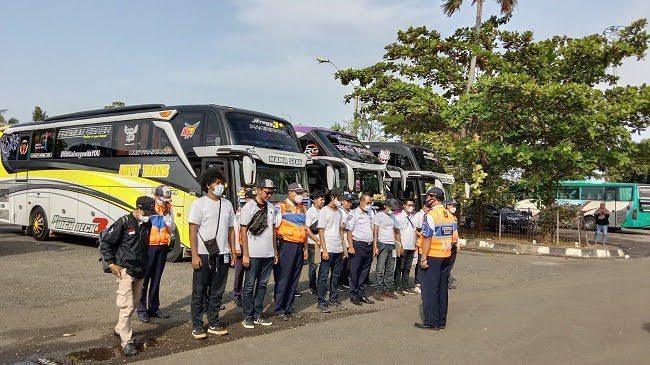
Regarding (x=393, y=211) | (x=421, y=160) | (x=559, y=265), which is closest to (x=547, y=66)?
(x=421, y=160)

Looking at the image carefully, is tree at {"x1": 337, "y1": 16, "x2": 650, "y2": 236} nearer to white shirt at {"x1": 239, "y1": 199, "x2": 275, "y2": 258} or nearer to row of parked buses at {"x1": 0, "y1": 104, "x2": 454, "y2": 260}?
row of parked buses at {"x1": 0, "y1": 104, "x2": 454, "y2": 260}

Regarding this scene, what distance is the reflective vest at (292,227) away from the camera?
24.0ft

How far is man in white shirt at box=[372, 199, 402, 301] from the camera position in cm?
899

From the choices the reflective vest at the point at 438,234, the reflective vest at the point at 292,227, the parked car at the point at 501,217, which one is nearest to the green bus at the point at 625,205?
the parked car at the point at 501,217

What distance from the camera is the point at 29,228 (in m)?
15.7

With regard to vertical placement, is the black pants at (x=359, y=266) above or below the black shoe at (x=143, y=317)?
above

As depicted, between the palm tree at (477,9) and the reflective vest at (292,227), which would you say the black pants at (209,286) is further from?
the palm tree at (477,9)

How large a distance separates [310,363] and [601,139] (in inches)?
609

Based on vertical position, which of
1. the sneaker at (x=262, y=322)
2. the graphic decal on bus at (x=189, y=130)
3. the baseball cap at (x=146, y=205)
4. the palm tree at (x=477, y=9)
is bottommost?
the sneaker at (x=262, y=322)

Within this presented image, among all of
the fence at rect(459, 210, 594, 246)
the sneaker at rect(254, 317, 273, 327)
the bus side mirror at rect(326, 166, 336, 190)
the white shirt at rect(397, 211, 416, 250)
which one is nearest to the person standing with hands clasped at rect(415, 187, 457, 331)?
the sneaker at rect(254, 317, 273, 327)

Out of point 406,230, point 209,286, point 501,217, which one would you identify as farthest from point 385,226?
point 501,217

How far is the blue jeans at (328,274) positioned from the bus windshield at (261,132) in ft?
14.1

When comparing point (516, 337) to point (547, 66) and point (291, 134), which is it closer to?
point (291, 134)

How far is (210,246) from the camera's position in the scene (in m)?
6.04
